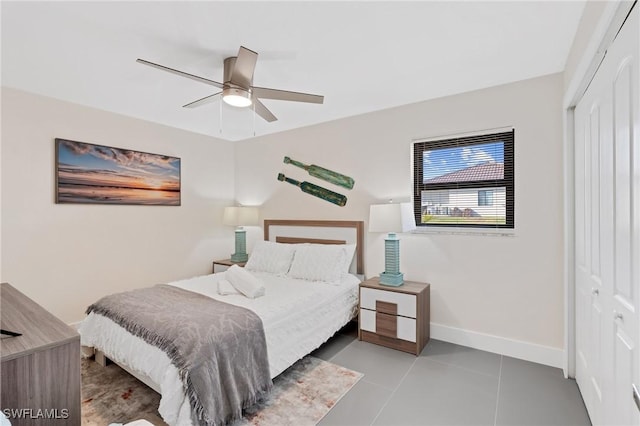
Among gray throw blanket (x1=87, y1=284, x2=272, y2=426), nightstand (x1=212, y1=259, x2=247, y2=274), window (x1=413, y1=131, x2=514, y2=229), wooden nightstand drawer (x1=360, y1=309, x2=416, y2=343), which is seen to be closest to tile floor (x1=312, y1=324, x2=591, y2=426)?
wooden nightstand drawer (x1=360, y1=309, x2=416, y2=343)

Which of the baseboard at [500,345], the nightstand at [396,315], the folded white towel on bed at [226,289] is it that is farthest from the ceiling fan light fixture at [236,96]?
the baseboard at [500,345]

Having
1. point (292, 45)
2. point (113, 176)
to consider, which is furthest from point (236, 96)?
point (113, 176)

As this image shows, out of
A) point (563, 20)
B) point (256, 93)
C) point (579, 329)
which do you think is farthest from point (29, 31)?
point (579, 329)

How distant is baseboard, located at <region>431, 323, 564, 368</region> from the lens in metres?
2.56

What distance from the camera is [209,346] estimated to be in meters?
1.80

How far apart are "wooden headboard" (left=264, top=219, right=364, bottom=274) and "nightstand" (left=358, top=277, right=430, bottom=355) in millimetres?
589

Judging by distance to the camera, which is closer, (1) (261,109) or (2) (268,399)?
(2) (268,399)

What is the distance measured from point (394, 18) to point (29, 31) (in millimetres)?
2309

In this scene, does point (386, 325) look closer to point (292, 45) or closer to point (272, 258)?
point (272, 258)

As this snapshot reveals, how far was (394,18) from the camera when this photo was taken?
1.84m

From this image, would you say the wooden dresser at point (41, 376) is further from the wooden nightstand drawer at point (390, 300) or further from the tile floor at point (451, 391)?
the wooden nightstand drawer at point (390, 300)

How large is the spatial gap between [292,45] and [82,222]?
9.51ft

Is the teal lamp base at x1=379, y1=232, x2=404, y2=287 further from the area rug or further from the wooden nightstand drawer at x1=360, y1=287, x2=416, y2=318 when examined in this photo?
the area rug

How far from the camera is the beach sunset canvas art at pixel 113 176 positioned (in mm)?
3152
